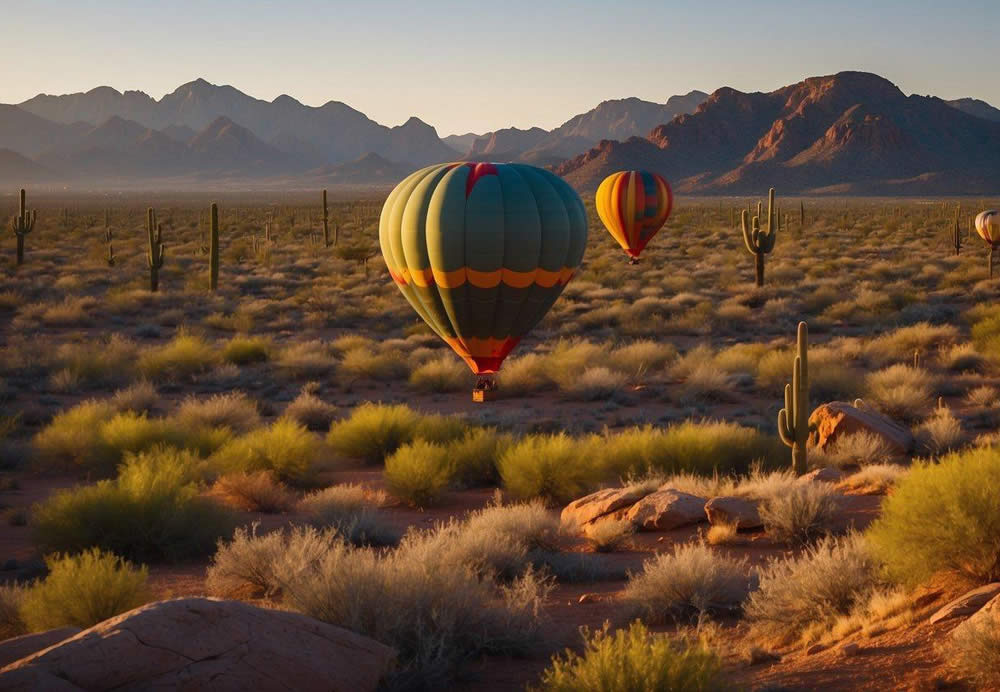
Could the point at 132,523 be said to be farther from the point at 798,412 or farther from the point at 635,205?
the point at 635,205

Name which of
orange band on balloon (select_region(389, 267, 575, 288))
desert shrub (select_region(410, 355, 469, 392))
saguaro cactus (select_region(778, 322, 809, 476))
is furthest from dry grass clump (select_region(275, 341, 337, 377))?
saguaro cactus (select_region(778, 322, 809, 476))

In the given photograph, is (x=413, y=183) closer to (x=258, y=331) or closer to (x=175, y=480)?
(x=175, y=480)

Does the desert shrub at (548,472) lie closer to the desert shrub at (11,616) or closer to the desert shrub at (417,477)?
the desert shrub at (417,477)

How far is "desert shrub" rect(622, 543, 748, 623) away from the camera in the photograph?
7.94 meters

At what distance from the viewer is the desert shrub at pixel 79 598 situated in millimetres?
7266

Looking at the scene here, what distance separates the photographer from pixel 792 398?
39.5 ft

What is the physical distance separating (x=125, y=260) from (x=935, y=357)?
3508 centimetres

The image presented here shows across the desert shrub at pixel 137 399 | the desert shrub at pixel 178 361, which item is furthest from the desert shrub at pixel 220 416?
the desert shrub at pixel 178 361

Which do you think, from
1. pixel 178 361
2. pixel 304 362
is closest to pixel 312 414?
pixel 304 362

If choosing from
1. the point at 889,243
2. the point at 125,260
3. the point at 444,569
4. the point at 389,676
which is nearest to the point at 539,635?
the point at 444,569

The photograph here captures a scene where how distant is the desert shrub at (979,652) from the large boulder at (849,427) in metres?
8.54

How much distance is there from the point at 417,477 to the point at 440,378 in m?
8.68

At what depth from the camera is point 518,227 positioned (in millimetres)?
15094

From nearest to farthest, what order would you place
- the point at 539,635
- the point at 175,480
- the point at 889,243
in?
the point at 539,635, the point at 175,480, the point at 889,243
